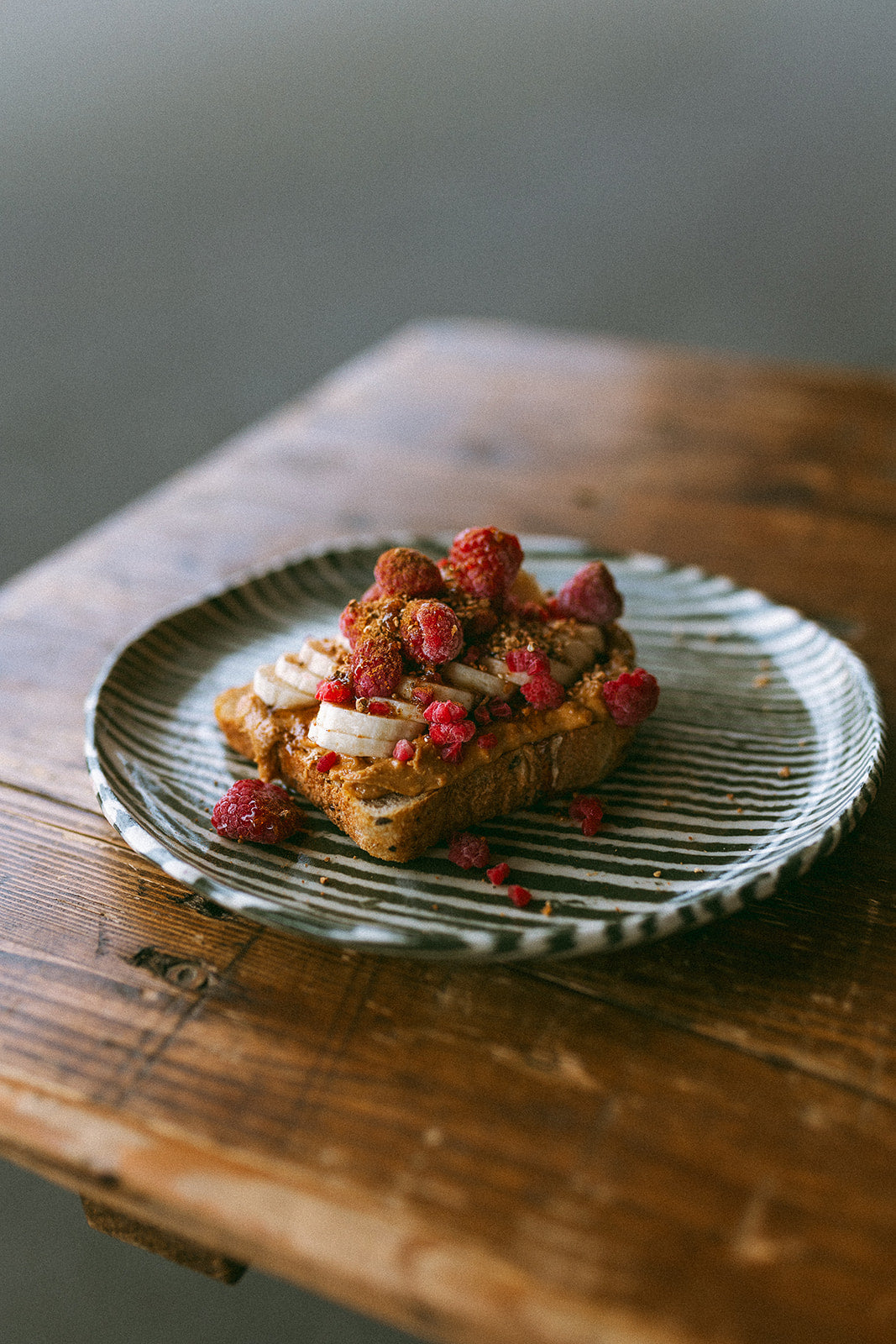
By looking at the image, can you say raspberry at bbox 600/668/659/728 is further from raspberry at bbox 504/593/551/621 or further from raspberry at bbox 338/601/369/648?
raspberry at bbox 338/601/369/648

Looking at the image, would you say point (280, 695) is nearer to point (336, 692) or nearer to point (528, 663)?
point (336, 692)

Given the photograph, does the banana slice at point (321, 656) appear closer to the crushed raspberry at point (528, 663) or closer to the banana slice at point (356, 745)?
the banana slice at point (356, 745)

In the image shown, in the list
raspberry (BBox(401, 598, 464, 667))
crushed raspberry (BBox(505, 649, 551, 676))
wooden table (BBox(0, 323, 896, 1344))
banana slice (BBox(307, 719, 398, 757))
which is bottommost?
wooden table (BBox(0, 323, 896, 1344))

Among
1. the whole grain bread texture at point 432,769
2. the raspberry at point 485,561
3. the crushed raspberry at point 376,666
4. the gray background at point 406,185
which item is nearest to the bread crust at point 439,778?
the whole grain bread texture at point 432,769

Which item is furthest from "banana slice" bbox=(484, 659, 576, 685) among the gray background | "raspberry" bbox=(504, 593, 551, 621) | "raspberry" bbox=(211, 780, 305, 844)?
the gray background

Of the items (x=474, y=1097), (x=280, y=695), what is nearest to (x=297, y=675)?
(x=280, y=695)
